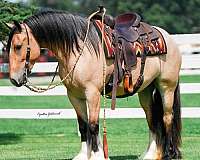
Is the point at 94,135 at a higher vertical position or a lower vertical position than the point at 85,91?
lower

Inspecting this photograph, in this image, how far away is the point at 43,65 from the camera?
11.3m

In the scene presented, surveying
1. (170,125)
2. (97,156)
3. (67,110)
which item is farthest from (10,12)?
(97,156)

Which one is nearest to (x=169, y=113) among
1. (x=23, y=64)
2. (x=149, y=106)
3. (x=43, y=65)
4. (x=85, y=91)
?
(x=149, y=106)

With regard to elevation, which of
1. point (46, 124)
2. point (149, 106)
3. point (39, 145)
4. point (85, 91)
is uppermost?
point (85, 91)

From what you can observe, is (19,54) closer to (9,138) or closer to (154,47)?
(154,47)

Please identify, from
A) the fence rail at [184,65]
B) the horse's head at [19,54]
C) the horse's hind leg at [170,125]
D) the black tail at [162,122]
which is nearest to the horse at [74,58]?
the horse's head at [19,54]

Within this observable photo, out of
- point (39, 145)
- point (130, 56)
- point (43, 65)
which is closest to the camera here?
point (130, 56)

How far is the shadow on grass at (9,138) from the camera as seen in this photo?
10.6 m

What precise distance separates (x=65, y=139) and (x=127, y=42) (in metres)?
3.58

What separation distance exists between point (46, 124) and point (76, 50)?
6.29 m

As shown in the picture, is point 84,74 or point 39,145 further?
point 39,145

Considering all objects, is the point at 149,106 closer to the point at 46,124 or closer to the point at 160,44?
the point at 160,44

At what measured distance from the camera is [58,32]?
23.9 feet

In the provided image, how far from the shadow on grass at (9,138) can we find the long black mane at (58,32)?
3723 millimetres
